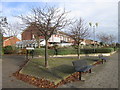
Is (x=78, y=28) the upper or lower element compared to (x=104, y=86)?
upper

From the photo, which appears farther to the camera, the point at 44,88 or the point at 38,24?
the point at 38,24

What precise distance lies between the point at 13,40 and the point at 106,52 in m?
38.8

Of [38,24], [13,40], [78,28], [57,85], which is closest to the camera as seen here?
[57,85]

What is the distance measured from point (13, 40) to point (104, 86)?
5180 cm

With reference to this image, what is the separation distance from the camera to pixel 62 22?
1085cm

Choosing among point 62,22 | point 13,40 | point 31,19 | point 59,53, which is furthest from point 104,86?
point 13,40

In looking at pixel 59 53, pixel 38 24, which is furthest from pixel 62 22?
pixel 59 53

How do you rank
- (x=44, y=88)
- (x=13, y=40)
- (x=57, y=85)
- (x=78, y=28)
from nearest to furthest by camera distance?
(x=44, y=88) < (x=57, y=85) < (x=78, y=28) < (x=13, y=40)

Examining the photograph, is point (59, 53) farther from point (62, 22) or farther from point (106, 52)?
point (62, 22)

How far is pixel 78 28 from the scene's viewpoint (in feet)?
54.2

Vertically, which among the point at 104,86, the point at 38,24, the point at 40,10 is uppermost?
the point at 40,10

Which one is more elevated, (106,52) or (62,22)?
(62,22)

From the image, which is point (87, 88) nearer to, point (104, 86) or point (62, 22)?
point (104, 86)

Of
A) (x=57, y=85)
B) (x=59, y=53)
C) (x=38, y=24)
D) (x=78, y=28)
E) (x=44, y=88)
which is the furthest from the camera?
(x=59, y=53)
